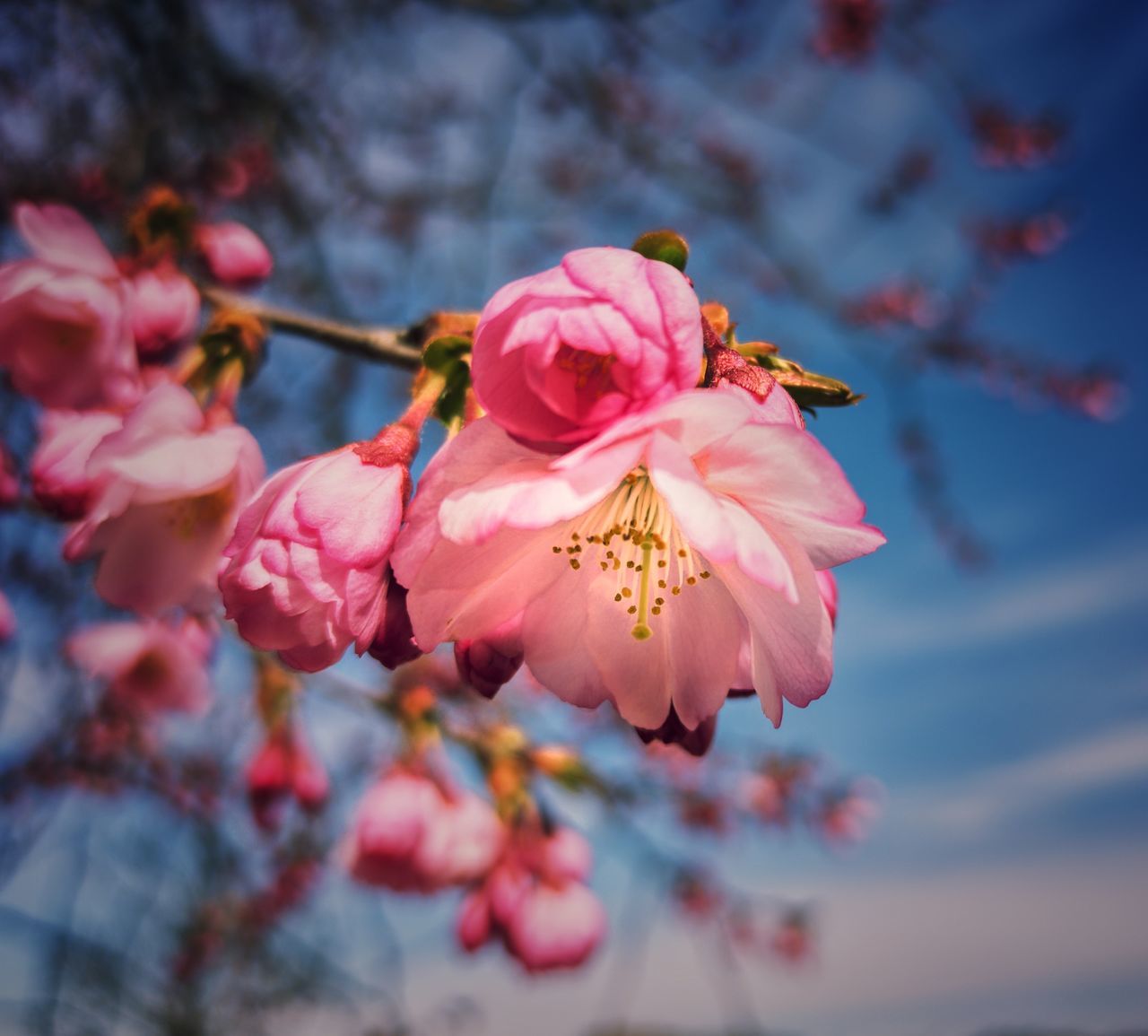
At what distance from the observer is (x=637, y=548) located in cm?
91

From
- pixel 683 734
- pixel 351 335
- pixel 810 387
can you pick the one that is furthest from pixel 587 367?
pixel 351 335

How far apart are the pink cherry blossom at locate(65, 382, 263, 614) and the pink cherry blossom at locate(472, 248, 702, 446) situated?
0.38 meters

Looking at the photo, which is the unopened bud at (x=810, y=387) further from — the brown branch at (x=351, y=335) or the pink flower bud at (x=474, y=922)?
the pink flower bud at (x=474, y=922)

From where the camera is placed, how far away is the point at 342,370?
4383 millimetres

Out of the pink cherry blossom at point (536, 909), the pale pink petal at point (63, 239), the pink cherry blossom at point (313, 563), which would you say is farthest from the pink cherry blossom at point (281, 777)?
the pink cherry blossom at point (313, 563)

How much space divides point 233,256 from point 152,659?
125cm

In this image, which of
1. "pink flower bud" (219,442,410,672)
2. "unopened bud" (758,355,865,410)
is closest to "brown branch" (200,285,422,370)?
"pink flower bud" (219,442,410,672)

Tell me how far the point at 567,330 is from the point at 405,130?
498 centimetres

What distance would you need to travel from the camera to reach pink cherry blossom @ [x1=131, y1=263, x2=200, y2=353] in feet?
3.64

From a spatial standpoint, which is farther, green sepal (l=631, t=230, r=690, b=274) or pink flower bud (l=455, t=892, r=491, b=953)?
pink flower bud (l=455, t=892, r=491, b=953)

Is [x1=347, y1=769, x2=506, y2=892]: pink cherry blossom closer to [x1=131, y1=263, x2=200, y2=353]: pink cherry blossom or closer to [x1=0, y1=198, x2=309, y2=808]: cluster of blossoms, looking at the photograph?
[x1=0, y1=198, x2=309, y2=808]: cluster of blossoms

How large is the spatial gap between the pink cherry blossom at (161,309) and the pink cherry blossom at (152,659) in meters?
1.09

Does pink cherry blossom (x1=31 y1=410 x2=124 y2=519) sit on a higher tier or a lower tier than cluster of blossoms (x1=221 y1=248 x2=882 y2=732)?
higher

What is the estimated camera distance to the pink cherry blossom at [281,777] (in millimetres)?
1839
